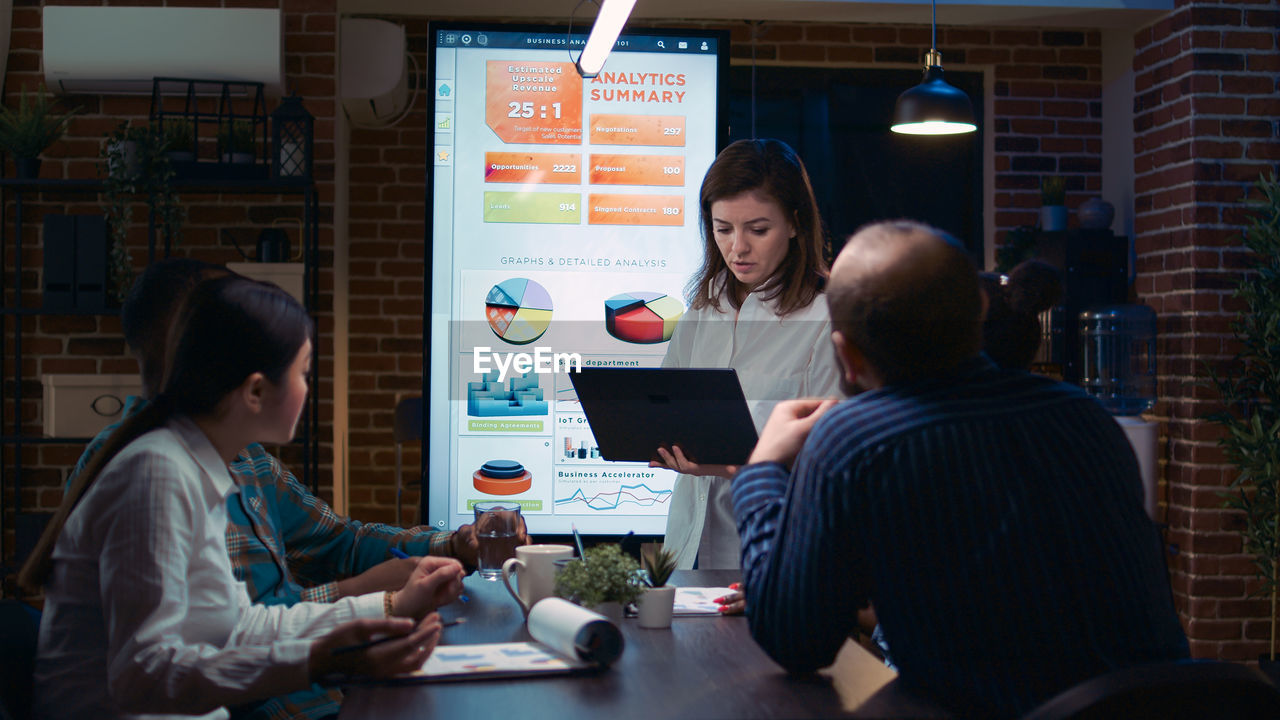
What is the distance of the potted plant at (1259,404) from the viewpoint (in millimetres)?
3488

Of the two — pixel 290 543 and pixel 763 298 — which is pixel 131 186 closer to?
pixel 290 543

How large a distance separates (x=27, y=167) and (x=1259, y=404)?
4.63m

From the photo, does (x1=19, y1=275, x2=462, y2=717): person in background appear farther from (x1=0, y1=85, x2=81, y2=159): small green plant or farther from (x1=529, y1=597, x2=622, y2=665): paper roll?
(x1=0, y1=85, x2=81, y2=159): small green plant

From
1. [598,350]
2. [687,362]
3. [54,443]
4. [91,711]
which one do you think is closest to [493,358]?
[598,350]

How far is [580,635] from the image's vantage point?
123 centimetres

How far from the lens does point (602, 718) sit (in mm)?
1061

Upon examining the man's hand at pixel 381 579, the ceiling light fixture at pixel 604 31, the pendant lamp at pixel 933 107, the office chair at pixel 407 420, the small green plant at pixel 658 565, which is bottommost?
the man's hand at pixel 381 579

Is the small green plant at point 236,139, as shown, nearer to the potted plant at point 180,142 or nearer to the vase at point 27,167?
the potted plant at point 180,142

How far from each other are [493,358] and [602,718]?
1.80m

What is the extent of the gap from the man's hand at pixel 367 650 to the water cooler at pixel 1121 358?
357 cm

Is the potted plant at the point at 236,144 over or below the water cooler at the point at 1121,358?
over

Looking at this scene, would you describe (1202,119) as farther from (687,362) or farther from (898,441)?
(898,441)

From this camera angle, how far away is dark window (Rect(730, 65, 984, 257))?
4.61 m

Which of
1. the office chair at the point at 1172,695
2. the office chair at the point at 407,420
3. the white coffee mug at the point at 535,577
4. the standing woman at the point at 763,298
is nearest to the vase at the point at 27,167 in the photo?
the office chair at the point at 407,420
